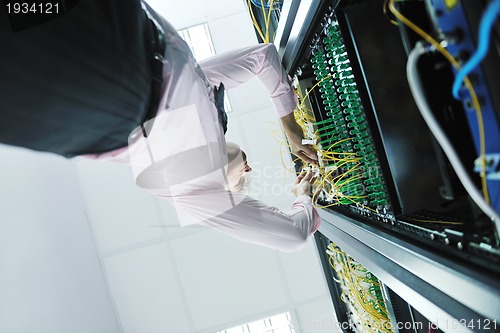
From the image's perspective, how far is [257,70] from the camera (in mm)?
1422

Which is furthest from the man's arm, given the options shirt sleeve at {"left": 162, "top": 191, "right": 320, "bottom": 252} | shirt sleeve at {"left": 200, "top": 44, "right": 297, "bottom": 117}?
shirt sleeve at {"left": 162, "top": 191, "right": 320, "bottom": 252}

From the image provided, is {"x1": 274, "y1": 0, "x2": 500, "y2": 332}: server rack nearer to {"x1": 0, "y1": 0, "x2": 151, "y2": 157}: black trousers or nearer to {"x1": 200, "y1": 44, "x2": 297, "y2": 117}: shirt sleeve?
{"x1": 200, "y1": 44, "x2": 297, "y2": 117}: shirt sleeve

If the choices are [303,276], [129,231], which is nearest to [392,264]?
[303,276]

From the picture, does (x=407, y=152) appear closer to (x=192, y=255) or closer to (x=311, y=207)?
(x=311, y=207)

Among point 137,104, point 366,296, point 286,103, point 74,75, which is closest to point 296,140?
point 286,103

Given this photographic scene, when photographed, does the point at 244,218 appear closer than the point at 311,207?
Yes

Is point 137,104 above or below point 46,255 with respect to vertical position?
above

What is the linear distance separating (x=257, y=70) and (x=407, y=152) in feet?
2.63

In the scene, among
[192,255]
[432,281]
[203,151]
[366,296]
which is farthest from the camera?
[192,255]

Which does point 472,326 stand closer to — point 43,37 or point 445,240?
point 445,240

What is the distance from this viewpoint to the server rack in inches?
19.2

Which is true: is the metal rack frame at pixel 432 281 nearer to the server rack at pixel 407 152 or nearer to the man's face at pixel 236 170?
the server rack at pixel 407 152

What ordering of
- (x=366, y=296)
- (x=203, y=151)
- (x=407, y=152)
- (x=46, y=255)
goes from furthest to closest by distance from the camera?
(x=46, y=255)
(x=366, y=296)
(x=203, y=151)
(x=407, y=152)

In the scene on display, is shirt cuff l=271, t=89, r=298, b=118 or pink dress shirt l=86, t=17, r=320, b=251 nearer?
pink dress shirt l=86, t=17, r=320, b=251
